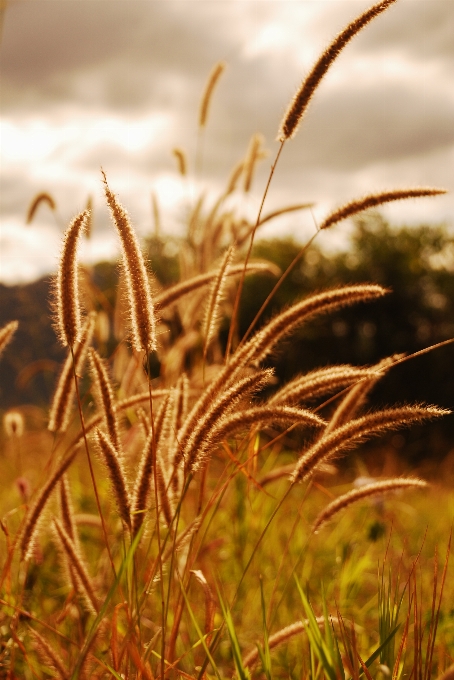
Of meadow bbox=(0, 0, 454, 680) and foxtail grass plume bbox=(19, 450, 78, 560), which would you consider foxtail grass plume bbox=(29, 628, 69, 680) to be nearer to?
meadow bbox=(0, 0, 454, 680)

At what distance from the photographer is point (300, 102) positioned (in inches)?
63.2

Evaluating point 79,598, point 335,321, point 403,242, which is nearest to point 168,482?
point 79,598

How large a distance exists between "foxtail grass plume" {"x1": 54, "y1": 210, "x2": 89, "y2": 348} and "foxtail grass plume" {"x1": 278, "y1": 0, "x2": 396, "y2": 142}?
23.6 inches

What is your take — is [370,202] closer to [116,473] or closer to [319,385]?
→ [319,385]

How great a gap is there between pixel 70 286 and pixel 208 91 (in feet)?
7.40

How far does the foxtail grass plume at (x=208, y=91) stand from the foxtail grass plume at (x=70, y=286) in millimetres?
2181

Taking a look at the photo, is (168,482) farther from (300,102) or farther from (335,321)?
(335,321)

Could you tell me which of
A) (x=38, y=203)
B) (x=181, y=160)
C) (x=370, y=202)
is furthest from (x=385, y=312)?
(x=370, y=202)

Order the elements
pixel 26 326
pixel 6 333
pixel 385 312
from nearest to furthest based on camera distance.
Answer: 1. pixel 6 333
2. pixel 26 326
3. pixel 385 312

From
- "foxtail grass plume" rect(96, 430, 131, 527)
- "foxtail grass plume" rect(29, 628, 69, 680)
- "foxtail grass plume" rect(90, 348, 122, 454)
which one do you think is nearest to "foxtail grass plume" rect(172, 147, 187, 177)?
"foxtail grass plume" rect(90, 348, 122, 454)

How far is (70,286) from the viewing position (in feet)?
4.37

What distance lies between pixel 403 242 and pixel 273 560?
10778mm

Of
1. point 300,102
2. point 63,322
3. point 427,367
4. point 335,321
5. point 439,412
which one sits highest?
point 300,102

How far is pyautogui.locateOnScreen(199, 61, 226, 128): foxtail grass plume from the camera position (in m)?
3.23
